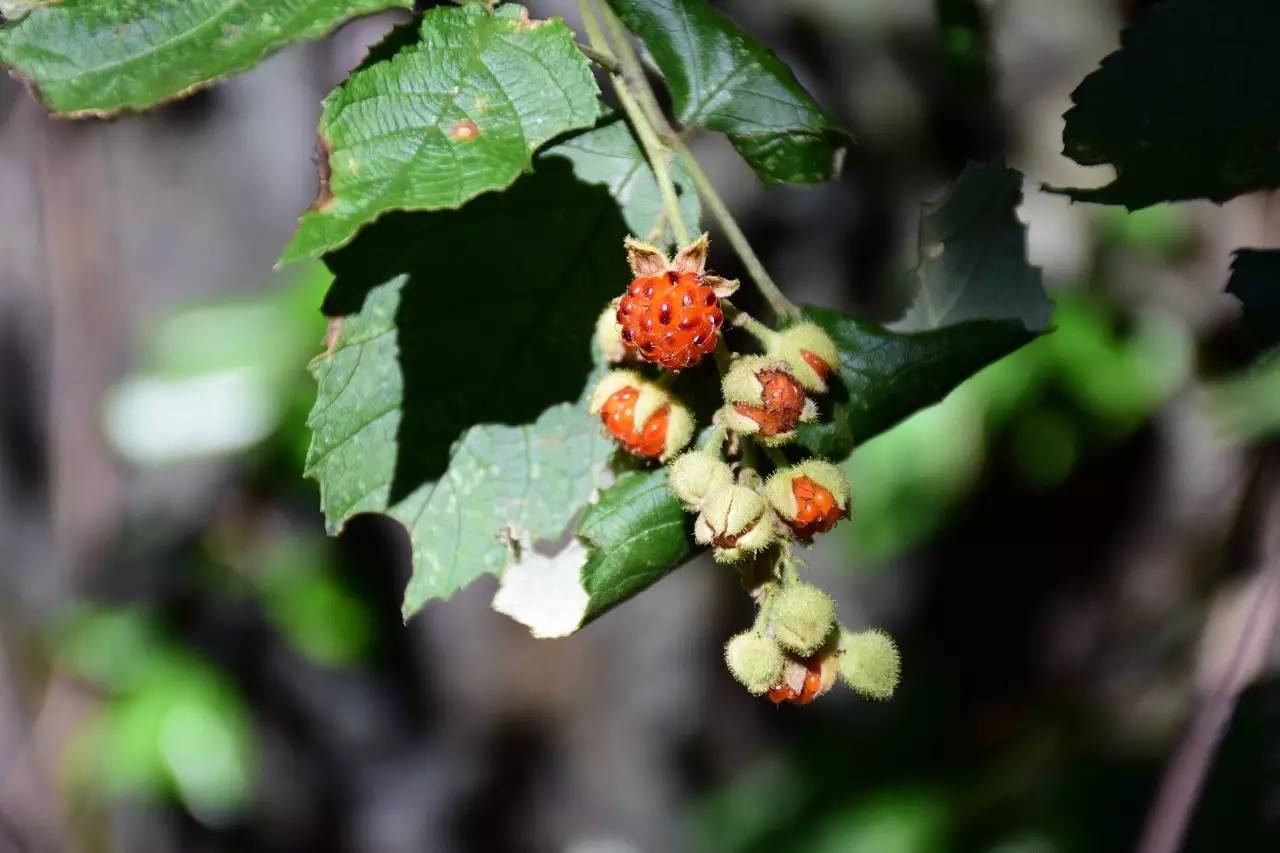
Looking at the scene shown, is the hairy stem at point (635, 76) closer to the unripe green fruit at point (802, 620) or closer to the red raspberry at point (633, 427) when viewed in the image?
the red raspberry at point (633, 427)

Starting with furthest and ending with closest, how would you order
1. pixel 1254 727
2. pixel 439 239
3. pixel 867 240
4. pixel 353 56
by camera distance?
pixel 867 240 → pixel 1254 727 → pixel 353 56 → pixel 439 239

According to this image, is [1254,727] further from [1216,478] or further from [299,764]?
[299,764]

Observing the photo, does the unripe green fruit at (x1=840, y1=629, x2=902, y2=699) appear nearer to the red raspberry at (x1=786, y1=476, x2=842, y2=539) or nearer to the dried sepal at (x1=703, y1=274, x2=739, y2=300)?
the red raspberry at (x1=786, y1=476, x2=842, y2=539)

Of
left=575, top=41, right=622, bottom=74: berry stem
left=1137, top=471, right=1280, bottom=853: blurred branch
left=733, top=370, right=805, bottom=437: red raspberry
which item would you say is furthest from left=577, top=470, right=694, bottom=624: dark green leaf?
left=1137, top=471, right=1280, bottom=853: blurred branch

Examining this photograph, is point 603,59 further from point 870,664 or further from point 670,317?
point 870,664

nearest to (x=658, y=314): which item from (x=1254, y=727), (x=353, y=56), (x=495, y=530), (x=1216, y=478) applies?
(x=495, y=530)

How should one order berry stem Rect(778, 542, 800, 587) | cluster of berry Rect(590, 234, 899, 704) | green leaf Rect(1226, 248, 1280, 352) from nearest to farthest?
cluster of berry Rect(590, 234, 899, 704) → berry stem Rect(778, 542, 800, 587) → green leaf Rect(1226, 248, 1280, 352)
